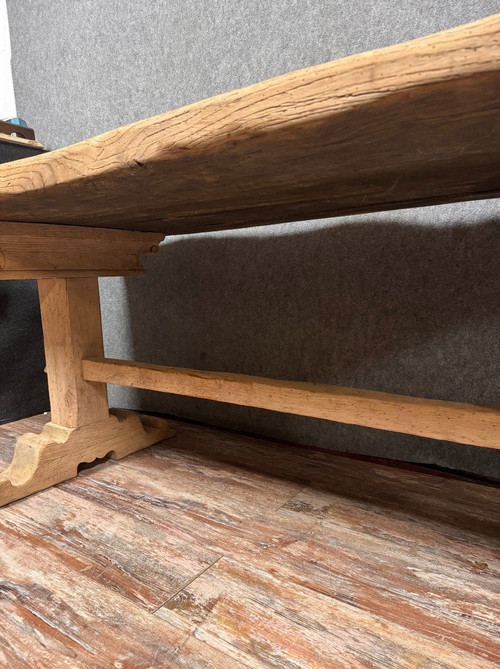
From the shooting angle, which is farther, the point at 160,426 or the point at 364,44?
the point at 160,426

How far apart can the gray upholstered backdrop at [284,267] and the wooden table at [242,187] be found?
0.71ft

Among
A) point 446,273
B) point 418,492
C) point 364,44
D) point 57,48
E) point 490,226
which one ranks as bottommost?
point 418,492

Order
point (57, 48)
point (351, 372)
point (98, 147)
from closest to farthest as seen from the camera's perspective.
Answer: point (98, 147), point (351, 372), point (57, 48)

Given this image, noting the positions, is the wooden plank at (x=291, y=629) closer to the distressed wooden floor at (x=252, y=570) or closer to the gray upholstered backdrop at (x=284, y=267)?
the distressed wooden floor at (x=252, y=570)

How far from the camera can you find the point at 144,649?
603 mm

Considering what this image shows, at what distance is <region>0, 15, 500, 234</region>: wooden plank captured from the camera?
1.16 feet

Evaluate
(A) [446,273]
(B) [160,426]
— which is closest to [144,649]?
(B) [160,426]

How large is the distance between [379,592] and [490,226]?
813 millimetres

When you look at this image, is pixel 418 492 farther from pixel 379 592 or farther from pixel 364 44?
pixel 364 44

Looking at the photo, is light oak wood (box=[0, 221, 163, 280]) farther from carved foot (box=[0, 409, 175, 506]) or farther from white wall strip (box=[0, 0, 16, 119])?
white wall strip (box=[0, 0, 16, 119])

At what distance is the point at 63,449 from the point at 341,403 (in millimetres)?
727

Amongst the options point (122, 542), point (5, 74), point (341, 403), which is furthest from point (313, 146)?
point (5, 74)

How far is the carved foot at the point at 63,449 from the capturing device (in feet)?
3.48

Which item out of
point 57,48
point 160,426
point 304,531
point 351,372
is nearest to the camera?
point 304,531
